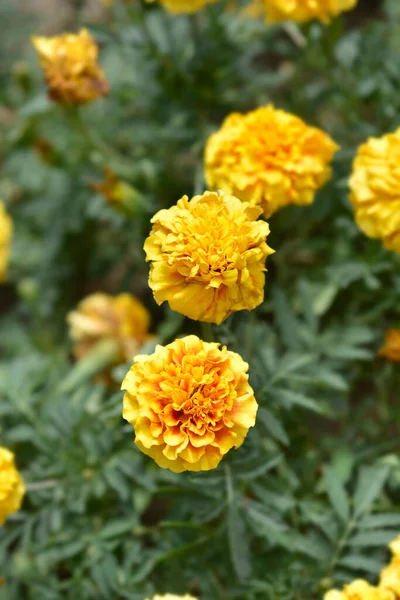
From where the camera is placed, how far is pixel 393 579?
1013mm

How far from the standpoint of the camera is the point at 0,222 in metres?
1.80

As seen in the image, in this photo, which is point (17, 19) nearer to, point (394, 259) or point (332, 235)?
point (332, 235)

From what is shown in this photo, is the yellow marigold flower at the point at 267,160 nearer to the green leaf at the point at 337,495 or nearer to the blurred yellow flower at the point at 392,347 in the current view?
the blurred yellow flower at the point at 392,347

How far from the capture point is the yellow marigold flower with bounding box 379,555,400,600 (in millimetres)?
1006

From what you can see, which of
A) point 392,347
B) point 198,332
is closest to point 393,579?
point 392,347

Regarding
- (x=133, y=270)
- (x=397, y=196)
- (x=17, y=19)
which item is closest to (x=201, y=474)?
(x=397, y=196)

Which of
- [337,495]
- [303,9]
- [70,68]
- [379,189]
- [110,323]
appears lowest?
[337,495]

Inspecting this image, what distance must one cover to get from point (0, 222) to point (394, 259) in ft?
3.01

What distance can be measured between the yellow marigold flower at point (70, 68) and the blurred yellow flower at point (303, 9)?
14.2 inches

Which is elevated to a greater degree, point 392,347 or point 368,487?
point 392,347

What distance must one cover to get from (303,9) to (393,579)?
0.96 m

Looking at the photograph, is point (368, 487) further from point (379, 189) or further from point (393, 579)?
point (379, 189)

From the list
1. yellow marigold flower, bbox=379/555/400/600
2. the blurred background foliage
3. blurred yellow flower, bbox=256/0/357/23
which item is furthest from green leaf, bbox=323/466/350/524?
blurred yellow flower, bbox=256/0/357/23

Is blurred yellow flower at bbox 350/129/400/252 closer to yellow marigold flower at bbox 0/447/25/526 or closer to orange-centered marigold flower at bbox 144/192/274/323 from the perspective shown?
orange-centered marigold flower at bbox 144/192/274/323
